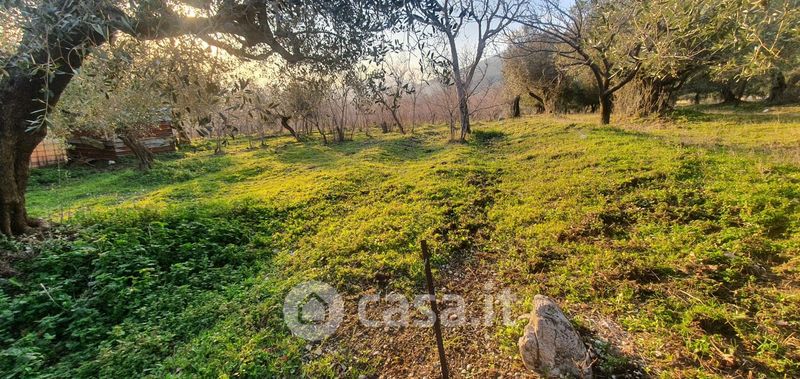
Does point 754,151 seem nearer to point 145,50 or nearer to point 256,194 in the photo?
point 145,50

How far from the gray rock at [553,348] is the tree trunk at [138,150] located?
13.2 metres

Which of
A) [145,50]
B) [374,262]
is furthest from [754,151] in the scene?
[145,50]

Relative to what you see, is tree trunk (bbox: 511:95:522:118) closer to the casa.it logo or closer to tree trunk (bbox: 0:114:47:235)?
the casa.it logo

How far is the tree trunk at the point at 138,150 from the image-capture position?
34.8 ft

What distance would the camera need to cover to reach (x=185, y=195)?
7.51 metres

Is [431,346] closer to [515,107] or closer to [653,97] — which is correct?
[653,97]

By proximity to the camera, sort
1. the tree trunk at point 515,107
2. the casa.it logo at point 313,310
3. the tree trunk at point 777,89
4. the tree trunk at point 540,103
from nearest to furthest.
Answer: the casa.it logo at point 313,310
the tree trunk at point 777,89
the tree trunk at point 540,103
the tree trunk at point 515,107

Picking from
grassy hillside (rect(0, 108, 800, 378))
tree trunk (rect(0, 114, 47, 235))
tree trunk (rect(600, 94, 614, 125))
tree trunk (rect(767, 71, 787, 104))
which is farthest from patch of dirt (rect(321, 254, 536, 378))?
tree trunk (rect(767, 71, 787, 104))

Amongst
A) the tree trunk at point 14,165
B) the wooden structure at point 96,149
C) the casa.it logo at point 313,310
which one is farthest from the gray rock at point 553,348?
the wooden structure at point 96,149

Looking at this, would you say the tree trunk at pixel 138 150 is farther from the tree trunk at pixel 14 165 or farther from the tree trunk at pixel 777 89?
the tree trunk at pixel 777 89

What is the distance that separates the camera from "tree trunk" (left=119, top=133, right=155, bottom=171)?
10.6 m

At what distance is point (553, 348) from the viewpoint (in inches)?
85.3

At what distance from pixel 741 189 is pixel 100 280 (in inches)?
299

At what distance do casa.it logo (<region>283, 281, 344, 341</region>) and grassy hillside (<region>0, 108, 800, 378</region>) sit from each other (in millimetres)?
110
